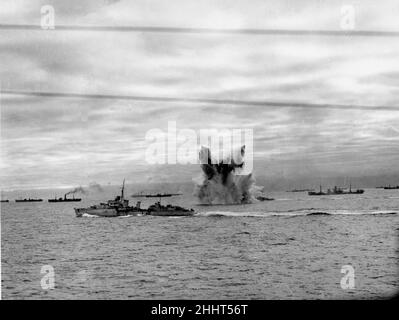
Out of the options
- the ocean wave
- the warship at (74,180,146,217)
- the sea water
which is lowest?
the sea water

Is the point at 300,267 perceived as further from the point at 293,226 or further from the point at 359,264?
the point at 293,226

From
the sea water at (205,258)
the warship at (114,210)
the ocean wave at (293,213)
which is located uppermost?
the warship at (114,210)

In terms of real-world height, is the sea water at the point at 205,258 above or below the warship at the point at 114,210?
below

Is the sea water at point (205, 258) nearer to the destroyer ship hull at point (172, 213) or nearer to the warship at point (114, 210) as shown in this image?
the destroyer ship hull at point (172, 213)

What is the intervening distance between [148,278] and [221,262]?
19.8 ft

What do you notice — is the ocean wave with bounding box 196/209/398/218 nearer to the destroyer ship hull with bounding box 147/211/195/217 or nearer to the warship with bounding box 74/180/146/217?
the destroyer ship hull with bounding box 147/211/195/217

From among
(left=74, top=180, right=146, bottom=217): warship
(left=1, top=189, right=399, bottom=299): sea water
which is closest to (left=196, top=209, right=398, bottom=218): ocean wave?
(left=1, top=189, right=399, bottom=299): sea water

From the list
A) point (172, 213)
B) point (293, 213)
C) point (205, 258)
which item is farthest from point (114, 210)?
point (205, 258)

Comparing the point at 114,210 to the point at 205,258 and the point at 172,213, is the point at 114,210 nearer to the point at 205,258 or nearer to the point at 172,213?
the point at 172,213

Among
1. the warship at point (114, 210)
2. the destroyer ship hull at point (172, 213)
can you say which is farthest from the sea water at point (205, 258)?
the warship at point (114, 210)

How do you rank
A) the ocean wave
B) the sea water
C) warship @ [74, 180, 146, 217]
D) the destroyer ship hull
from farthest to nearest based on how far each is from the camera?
1. the ocean wave
2. warship @ [74, 180, 146, 217]
3. the destroyer ship hull
4. the sea water
